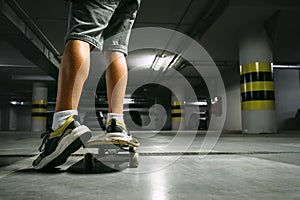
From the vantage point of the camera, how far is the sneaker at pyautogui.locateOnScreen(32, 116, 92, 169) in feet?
2.84

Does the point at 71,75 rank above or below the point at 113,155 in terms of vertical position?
above

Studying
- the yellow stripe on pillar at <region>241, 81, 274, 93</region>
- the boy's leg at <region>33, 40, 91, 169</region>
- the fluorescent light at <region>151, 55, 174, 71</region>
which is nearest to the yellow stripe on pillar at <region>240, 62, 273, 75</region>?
the yellow stripe on pillar at <region>241, 81, 274, 93</region>

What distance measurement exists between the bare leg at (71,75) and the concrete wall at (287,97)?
9.76 meters

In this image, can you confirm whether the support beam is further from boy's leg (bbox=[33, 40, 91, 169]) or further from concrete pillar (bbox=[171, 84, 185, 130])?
concrete pillar (bbox=[171, 84, 185, 130])

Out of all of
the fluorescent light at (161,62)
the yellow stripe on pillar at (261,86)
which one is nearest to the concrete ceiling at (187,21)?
the fluorescent light at (161,62)

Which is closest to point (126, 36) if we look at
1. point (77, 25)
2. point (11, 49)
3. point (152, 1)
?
point (77, 25)

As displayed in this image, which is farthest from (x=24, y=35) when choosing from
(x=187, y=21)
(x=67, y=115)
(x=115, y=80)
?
(x=67, y=115)

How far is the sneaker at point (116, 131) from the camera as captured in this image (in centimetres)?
94

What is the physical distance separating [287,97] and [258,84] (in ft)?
17.6

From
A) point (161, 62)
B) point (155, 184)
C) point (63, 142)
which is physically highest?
point (161, 62)

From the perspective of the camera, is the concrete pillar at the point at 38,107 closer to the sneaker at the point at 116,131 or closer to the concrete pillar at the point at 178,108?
the concrete pillar at the point at 178,108

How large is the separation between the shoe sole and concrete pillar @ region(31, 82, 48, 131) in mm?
11741

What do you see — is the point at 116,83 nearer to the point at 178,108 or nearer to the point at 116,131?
the point at 116,131

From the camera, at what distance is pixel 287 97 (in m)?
9.52
